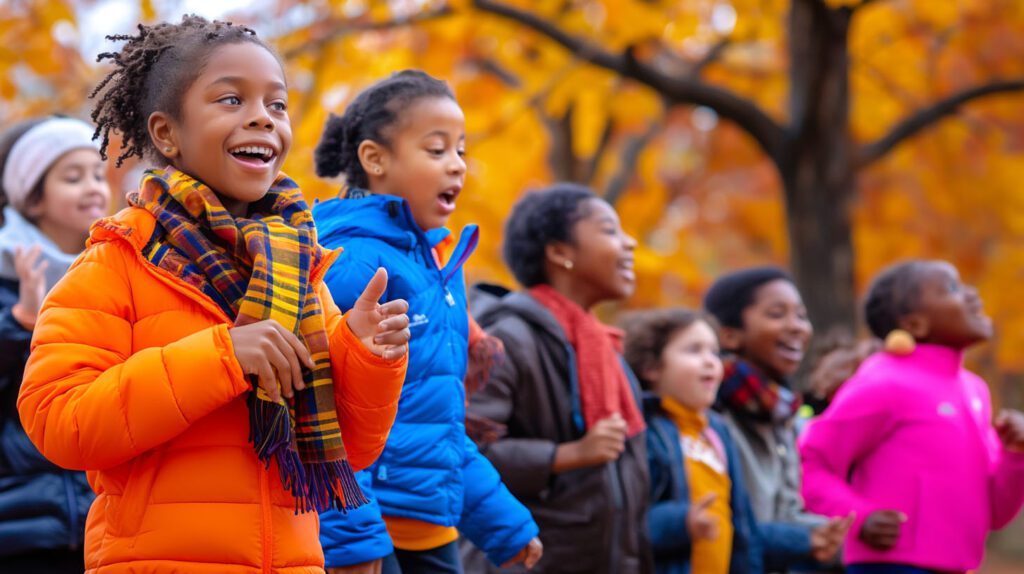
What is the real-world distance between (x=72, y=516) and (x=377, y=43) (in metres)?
9.86

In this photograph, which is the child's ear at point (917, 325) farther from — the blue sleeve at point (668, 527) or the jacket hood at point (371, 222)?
the jacket hood at point (371, 222)

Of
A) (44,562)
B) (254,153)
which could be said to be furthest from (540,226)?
(254,153)

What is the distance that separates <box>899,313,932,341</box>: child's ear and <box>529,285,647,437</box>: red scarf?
148cm

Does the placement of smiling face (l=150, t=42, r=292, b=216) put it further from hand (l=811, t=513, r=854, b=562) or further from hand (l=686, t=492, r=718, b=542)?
hand (l=811, t=513, r=854, b=562)

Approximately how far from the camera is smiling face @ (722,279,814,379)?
6.45 metres

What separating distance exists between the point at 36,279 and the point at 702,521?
9.00ft

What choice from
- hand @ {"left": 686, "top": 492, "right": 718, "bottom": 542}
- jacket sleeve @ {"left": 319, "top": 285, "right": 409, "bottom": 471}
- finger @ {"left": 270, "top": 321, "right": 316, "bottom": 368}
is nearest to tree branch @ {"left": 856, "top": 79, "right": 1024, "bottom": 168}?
hand @ {"left": 686, "top": 492, "right": 718, "bottom": 542}

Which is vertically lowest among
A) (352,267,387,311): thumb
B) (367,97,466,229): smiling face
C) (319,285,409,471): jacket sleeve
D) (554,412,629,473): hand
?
(554,412,629,473): hand

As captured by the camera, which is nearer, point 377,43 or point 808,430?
point 808,430

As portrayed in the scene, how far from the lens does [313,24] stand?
11164mm

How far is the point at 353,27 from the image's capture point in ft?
34.8

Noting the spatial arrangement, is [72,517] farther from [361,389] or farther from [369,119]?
[361,389]

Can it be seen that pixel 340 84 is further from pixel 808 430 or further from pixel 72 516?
pixel 72 516

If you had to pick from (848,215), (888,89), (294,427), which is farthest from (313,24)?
(294,427)
